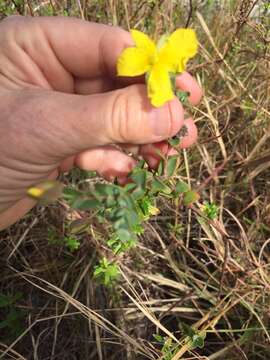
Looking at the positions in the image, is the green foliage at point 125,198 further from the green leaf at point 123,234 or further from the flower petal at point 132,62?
the flower petal at point 132,62

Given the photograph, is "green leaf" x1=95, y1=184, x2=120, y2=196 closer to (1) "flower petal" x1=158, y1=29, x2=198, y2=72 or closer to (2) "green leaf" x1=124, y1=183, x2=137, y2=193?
(2) "green leaf" x1=124, y1=183, x2=137, y2=193

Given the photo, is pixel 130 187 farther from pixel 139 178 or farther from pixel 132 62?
pixel 132 62

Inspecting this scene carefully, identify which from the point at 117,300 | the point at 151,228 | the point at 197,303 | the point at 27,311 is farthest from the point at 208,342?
the point at 27,311

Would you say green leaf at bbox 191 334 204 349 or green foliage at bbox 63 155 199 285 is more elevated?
green foliage at bbox 63 155 199 285

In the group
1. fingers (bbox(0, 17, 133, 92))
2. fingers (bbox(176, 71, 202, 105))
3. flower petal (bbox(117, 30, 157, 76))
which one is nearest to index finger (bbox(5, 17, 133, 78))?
fingers (bbox(0, 17, 133, 92))

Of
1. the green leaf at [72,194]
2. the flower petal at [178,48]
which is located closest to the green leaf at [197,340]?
the green leaf at [72,194]

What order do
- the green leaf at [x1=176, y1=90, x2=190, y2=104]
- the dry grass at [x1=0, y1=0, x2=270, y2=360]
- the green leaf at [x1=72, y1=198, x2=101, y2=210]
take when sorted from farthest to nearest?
the dry grass at [x1=0, y1=0, x2=270, y2=360] → the green leaf at [x1=176, y1=90, x2=190, y2=104] → the green leaf at [x1=72, y1=198, x2=101, y2=210]

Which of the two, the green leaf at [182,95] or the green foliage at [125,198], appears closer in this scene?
the green foliage at [125,198]

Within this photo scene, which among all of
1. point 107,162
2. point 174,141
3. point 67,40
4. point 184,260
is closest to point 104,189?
point 174,141
